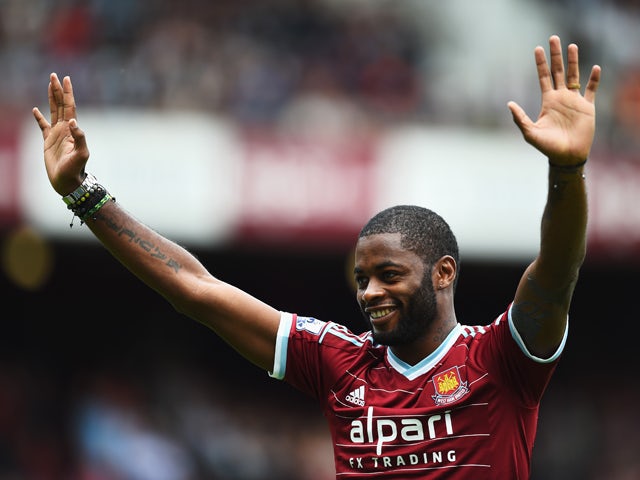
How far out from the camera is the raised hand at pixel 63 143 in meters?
4.86

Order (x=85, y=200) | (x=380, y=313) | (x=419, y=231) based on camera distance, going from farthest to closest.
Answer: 1. (x=85, y=200)
2. (x=419, y=231)
3. (x=380, y=313)

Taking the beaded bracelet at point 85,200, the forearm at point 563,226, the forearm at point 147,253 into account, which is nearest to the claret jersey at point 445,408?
the forearm at point 563,226

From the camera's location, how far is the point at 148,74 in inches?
503

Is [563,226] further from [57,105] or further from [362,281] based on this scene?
[57,105]

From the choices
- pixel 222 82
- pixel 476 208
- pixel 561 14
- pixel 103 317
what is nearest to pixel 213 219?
pixel 222 82

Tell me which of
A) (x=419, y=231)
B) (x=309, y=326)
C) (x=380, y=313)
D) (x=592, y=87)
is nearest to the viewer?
(x=592, y=87)

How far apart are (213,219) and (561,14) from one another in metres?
7.01

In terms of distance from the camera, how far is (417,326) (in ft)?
14.9

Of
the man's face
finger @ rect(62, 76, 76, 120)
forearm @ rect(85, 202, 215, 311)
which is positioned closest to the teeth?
the man's face

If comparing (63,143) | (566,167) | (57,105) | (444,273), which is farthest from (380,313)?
(57,105)

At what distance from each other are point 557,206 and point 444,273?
0.64 m

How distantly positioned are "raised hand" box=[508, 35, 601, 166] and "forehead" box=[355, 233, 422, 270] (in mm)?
656

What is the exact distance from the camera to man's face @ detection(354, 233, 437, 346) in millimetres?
4512

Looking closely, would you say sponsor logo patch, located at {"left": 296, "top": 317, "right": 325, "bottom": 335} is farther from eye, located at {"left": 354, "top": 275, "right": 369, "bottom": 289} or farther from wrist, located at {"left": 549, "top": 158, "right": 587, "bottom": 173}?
wrist, located at {"left": 549, "top": 158, "right": 587, "bottom": 173}
